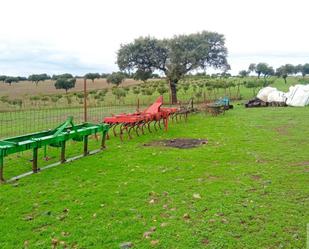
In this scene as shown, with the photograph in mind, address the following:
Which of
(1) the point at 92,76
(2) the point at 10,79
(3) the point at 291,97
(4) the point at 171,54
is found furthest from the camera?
(1) the point at 92,76

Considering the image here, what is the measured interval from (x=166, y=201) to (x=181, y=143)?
571 cm

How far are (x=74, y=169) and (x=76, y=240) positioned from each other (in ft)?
12.6

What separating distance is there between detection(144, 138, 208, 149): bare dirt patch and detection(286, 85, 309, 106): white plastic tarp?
17.2 meters

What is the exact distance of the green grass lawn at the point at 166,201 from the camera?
4.51m

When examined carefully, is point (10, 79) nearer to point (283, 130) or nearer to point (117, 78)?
point (117, 78)

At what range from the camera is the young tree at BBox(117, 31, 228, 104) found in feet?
109

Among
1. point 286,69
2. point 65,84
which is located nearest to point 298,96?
point 65,84

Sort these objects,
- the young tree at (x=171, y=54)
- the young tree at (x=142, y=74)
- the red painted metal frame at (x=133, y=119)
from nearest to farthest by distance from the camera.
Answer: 1. the red painted metal frame at (x=133, y=119)
2. the young tree at (x=171, y=54)
3. the young tree at (x=142, y=74)

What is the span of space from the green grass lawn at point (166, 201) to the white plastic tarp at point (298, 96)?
1806cm

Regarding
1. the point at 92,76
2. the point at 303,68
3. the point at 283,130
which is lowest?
the point at 283,130

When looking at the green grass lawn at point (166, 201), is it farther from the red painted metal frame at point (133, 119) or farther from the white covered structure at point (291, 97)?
the white covered structure at point (291, 97)

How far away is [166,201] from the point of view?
19.1 ft

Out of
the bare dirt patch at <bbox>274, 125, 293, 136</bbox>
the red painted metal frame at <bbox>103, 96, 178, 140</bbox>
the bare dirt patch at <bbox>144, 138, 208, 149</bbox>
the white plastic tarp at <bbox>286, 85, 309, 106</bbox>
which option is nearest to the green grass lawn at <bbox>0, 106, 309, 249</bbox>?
the bare dirt patch at <bbox>144, 138, 208, 149</bbox>

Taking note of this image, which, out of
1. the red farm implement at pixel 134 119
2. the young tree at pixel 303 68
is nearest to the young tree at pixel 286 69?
the young tree at pixel 303 68
